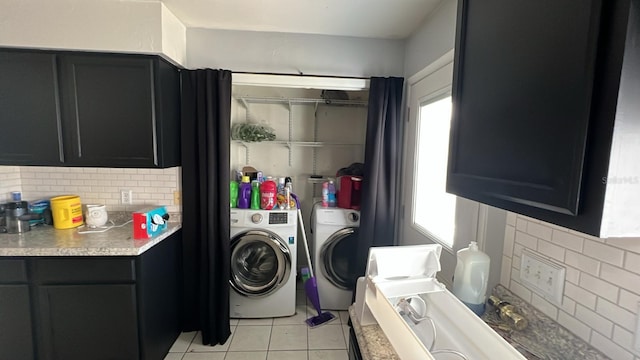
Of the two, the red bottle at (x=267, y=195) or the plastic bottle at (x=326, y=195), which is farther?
the plastic bottle at (x=326, y=195)

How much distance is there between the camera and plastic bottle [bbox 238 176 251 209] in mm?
2359

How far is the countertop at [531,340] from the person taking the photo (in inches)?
31.6

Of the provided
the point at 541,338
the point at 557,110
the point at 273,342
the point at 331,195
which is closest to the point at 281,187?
the point at 331,195

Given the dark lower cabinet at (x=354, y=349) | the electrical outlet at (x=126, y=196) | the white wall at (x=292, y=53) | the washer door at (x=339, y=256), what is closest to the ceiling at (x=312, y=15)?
the white wall at (x=292, y=53)

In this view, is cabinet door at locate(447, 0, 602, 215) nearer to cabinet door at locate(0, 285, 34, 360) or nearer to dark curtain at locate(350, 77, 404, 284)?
dark curtain at locate(350, 77, 404, 284)

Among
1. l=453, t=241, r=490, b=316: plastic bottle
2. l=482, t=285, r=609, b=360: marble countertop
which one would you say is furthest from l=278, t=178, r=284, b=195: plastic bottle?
l=482, t=285, r=609, b=360: marble countertop

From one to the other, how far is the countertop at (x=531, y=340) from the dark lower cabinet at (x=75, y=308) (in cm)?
149

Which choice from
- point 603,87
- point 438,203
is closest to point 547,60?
point 603,87

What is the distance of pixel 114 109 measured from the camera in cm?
187

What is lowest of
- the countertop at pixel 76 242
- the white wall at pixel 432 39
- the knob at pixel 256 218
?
the countertop at pixel 76 242

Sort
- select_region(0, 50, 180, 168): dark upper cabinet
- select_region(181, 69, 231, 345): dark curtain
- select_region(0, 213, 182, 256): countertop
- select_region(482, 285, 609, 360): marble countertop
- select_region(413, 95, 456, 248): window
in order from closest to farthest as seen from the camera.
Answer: select_region(482, 285, 609, 360): marble countertop → select_region(0, 213, 182, 256): countertop → select_region(413, 95, 456, 248): window → select_region(0, 50, 180, 168): dark upper cabinet → select_region(181, 69, 231, 345): dark curtain

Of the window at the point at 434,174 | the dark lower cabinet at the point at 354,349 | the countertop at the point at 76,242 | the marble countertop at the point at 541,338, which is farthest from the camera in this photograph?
the window at the point at 434,174

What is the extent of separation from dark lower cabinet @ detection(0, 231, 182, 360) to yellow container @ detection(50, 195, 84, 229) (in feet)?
1.40

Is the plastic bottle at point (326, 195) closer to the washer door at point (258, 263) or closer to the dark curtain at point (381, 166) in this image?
the dark curtain at point (381, 166)
